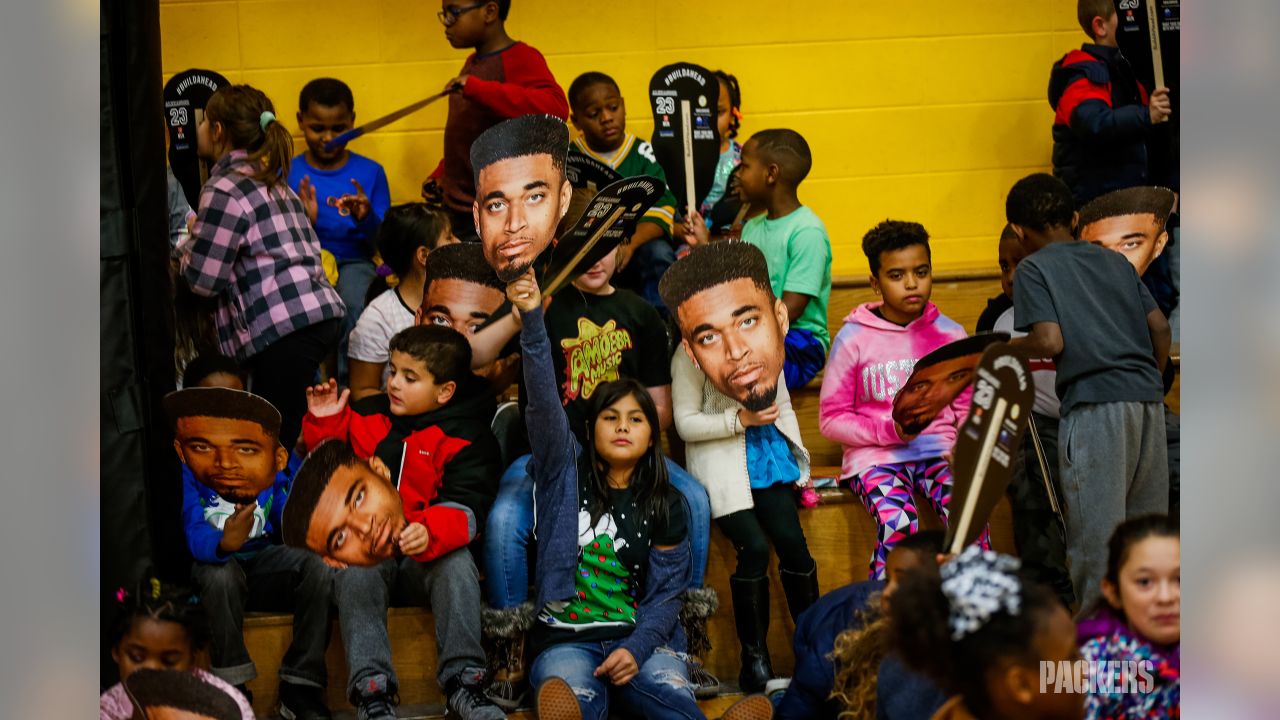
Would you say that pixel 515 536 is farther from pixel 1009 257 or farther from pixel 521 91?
pixel 1009 257

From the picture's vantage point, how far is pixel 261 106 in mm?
2656

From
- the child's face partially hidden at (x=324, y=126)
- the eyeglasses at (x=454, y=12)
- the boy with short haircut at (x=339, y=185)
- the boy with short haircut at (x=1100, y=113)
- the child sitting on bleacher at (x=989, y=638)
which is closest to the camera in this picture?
the child sitting on bleacher at (x=989, y=638)

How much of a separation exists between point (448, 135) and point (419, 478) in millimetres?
602

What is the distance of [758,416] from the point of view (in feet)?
8.16

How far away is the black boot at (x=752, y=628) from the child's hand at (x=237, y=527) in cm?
84

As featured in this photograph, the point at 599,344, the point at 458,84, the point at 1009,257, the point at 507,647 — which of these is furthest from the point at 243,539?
the point at 1009,257

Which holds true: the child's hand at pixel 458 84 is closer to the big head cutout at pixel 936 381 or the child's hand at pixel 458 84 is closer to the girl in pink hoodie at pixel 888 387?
the girl in pink hoodie at pixel 888 387

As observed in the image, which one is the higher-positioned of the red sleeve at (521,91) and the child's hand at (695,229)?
the red sleeve at (521,91)

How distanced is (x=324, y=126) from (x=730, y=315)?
4.72ft

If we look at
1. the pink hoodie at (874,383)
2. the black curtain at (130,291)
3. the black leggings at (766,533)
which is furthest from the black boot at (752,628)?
the black curtain at (130,291)

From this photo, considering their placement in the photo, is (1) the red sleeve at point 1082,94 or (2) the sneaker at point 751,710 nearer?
(2) the sneaker at point 751,710

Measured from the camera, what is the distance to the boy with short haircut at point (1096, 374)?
2197 millimetres
